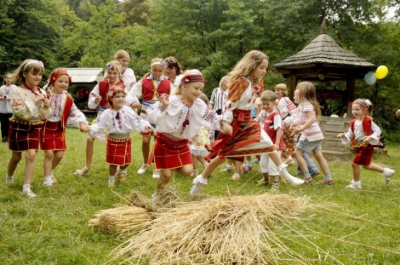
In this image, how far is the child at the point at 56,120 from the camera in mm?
4914

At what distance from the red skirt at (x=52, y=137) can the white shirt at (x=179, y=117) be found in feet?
5.41

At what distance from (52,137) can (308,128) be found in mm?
3968

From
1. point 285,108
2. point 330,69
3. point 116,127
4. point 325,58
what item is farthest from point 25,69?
point 330,69

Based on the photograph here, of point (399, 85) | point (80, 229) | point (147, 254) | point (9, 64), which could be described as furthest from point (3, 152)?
point (9, 64)

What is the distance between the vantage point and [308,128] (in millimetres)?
6285

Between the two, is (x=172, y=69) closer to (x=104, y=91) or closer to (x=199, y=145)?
(x=104, y=91)

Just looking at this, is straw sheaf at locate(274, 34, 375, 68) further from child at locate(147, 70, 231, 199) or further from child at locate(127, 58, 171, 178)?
child at locate(147, 70, 231, 199)

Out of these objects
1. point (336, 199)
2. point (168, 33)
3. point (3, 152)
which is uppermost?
point (168, 33)

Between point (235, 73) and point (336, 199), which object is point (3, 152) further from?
point (336, 199)

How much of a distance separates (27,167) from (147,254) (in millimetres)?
2433

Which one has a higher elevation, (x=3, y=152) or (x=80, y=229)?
(x=80, y=229)

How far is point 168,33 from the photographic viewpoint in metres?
21.4

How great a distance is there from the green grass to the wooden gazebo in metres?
5.14

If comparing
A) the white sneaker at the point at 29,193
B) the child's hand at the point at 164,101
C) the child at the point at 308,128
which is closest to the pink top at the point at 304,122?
the child at the point at 308,128
